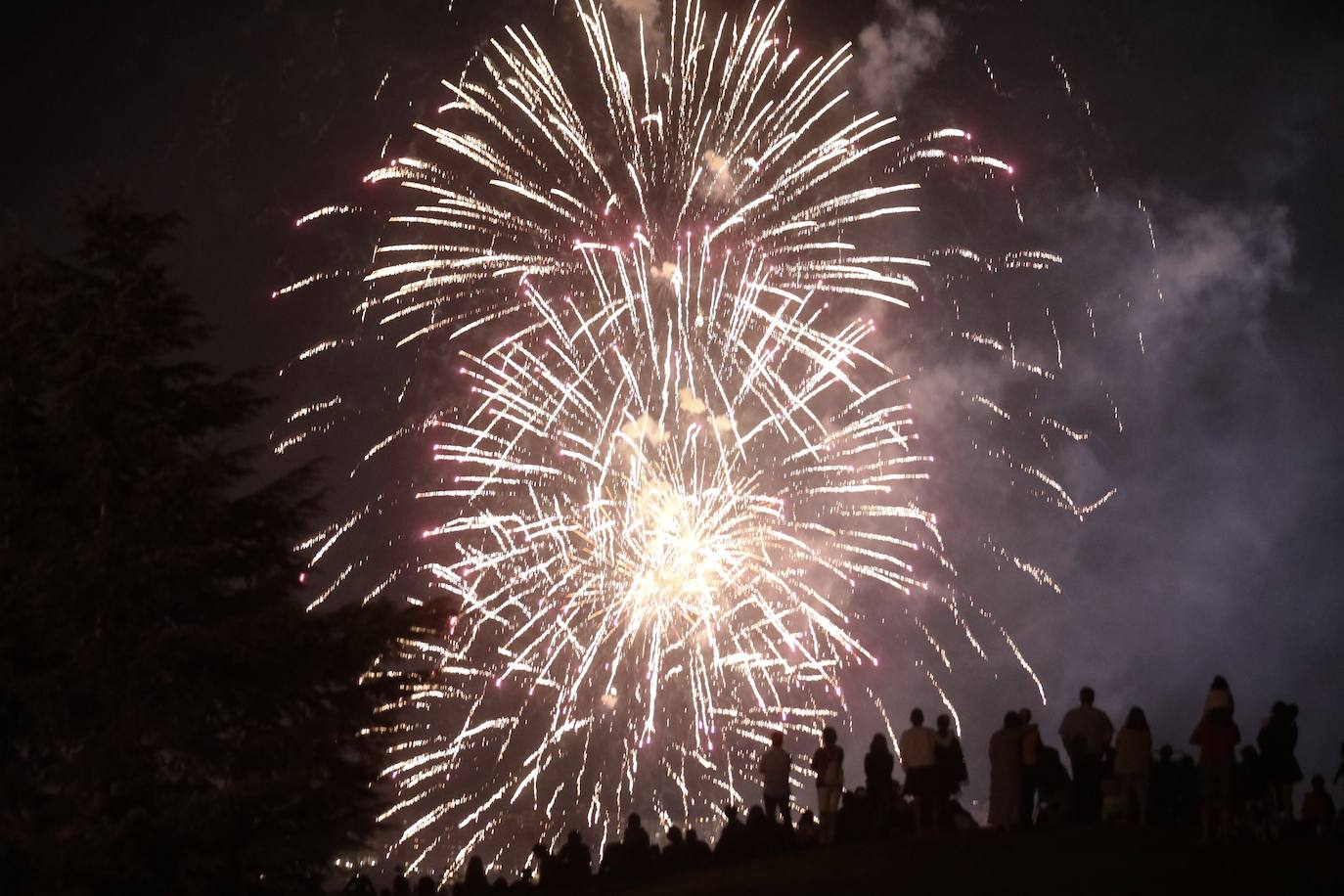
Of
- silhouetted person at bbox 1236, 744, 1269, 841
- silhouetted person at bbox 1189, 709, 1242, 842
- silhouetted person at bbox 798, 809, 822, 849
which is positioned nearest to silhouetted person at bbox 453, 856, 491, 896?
silhouetted person at bbox 798, 809, 822, 849

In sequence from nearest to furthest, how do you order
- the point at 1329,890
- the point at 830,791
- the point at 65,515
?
the point at 1329,890
the point at 65,515
the point at 830,791

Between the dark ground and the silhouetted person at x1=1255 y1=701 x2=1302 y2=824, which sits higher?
the silhouetted person at x1=1255 y1=701 x2=1302 y2=824

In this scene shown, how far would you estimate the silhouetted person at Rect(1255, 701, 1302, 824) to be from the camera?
19016 mm

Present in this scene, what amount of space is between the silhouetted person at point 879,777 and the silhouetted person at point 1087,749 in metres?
2.58

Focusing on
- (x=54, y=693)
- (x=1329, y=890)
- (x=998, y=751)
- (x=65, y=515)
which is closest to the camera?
(x=1329, y=890)

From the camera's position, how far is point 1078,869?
55.0 ft

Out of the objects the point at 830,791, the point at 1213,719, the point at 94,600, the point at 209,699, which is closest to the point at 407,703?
the point at 209,699

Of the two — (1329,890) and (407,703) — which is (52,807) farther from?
(1329,890)

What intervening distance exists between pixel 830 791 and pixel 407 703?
6517 mm

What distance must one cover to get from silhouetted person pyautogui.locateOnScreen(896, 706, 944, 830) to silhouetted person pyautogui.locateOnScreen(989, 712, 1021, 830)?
701 mm

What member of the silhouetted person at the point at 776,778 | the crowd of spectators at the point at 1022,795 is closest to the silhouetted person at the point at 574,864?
the crowd of spectators at the point at 1022,795

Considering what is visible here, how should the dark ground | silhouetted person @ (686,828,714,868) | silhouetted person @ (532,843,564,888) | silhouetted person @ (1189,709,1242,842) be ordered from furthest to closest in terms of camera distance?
silhouetted person @ (686,828,714,868)
silhouetted person @ (532,843,564,888)
silhouetted person @ (1189,709,1242,842)
the dark ground

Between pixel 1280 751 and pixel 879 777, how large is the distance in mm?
5453

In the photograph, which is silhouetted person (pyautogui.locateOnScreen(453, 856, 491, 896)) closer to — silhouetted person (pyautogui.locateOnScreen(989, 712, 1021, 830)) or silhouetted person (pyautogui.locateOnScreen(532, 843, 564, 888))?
silhouetted person (pyautogui.locateOnScreen(532, 843, 564, 888))
